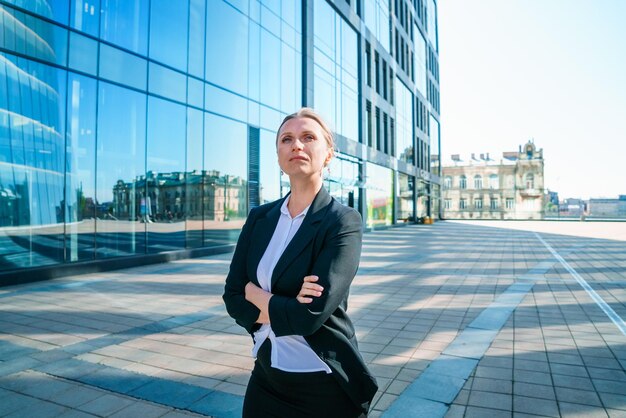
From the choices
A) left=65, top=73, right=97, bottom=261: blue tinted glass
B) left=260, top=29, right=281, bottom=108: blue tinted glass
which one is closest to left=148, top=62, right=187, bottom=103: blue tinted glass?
left=65, top=73, right=97, bottom=261: blue tinted glass

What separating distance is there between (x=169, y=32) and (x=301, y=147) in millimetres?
13540

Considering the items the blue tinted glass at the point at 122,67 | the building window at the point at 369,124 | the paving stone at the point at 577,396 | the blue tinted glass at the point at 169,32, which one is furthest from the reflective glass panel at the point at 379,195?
the paving stone at the point at 577,396

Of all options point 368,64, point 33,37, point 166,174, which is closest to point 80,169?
point 166,174

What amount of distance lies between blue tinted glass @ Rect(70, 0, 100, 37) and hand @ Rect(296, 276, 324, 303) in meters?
11.7

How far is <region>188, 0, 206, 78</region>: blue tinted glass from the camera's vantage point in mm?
13952

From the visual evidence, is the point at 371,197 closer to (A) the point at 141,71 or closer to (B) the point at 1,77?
(A) the point at 141,71

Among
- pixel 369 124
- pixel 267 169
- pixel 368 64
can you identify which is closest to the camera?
pixel 267 169

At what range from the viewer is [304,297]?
1465mm

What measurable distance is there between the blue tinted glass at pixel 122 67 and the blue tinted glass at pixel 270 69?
6.06m

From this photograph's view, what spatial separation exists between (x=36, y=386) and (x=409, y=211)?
131 ft

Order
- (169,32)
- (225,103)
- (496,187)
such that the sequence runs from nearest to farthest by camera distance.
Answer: (169,32) < (225,103) < (496,187)

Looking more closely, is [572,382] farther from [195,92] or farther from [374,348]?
[195,92]

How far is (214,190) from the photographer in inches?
597

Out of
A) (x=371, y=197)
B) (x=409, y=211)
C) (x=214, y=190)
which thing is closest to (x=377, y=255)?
(x=214, y=190)
